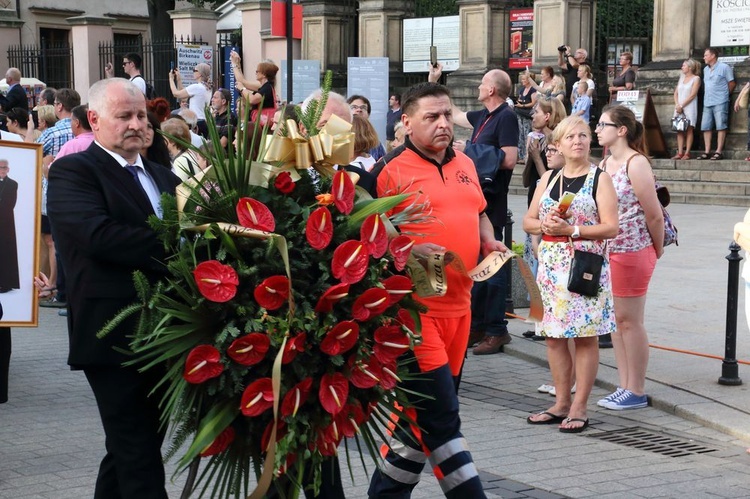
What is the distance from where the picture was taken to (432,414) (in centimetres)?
484

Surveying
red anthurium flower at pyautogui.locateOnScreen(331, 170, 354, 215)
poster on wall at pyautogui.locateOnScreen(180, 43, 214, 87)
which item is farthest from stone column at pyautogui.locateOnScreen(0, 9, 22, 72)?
red anthurium flower at pyautogui.locateOnScreen(331, 170, 354, 215)

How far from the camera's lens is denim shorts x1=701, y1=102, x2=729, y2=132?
19812mm

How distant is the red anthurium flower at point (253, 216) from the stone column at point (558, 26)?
20149 millimetres

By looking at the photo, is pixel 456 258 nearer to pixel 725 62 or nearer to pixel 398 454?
pixel 398 454

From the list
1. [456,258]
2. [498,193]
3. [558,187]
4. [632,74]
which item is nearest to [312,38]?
[632,74]

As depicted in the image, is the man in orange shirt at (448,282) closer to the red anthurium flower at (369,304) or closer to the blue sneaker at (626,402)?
the red anthurium flower at (369,304)

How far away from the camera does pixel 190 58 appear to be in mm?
26906

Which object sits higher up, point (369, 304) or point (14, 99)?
point (14, 99)

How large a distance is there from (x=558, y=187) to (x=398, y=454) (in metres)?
2.70

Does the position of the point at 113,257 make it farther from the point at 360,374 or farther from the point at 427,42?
the point at 427,42

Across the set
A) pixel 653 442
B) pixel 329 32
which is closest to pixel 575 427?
pixel 653 442

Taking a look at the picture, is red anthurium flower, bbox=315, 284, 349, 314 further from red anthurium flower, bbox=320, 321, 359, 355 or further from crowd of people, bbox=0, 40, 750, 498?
crowd of people, bbox=0, 40, 750, 498

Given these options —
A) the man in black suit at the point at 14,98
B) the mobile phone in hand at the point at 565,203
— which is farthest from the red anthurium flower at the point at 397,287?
the man in black suit at the point at 14,98

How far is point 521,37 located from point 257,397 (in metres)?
21.9
